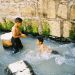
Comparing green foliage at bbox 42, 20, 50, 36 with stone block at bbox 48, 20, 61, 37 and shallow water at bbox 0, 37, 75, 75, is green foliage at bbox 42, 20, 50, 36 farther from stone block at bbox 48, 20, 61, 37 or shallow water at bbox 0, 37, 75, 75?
shallow water at bbox 0, 37, 75, 75

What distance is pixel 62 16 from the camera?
1163cm

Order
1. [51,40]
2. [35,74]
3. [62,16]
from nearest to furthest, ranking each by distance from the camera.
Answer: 1. [35,74]
2. [62,16]
3. [51,40]

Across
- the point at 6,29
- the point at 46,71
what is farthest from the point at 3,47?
the point at 46,71

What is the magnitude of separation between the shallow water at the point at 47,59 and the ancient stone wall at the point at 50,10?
77cm

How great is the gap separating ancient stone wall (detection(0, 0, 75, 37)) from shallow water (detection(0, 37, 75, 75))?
2.51 feet

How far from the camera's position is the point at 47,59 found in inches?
431

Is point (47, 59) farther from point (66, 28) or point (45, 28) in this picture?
point (45, 28)

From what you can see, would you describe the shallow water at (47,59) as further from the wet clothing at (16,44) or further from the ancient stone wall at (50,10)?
the ancient stone wall at (50,10)

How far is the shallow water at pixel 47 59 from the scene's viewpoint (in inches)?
403

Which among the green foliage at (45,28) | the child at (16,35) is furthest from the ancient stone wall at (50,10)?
the child at (16,35)

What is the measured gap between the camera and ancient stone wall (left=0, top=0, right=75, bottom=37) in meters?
11.4

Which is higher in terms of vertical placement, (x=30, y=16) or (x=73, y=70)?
(x=30, y=16)

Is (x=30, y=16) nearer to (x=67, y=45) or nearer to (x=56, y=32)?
(x=56, y=32)

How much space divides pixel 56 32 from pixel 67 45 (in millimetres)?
781
